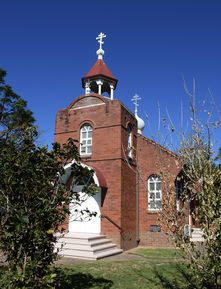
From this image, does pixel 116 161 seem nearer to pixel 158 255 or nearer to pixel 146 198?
pixel 146 198

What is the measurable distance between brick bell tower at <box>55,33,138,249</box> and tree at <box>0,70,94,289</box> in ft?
28.2

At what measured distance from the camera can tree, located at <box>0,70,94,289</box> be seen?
4996 millimetres

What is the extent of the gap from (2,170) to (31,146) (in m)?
0.74

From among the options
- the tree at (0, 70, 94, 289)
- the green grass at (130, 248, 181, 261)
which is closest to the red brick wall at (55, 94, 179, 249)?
the green grass at (130, 248, 181, 261)

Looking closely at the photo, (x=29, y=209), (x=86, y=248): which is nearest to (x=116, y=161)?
(x=86, y=248)

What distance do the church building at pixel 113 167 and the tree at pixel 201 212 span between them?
879 cm

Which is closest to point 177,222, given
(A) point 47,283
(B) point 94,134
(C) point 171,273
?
(A) point 47,283

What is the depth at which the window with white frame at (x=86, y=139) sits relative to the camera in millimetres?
16547

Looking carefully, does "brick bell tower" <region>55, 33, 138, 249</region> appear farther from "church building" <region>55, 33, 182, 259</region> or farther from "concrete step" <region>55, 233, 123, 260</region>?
"concrete step" <region>55, 233, 123, 260</region>

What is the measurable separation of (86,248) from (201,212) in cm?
842

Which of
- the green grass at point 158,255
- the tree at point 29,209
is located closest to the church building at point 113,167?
the green grass at point 158,255

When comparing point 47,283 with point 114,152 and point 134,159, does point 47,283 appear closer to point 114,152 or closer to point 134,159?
point 114,152

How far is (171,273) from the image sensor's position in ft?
30.3

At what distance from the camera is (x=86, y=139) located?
16656 millimetres
